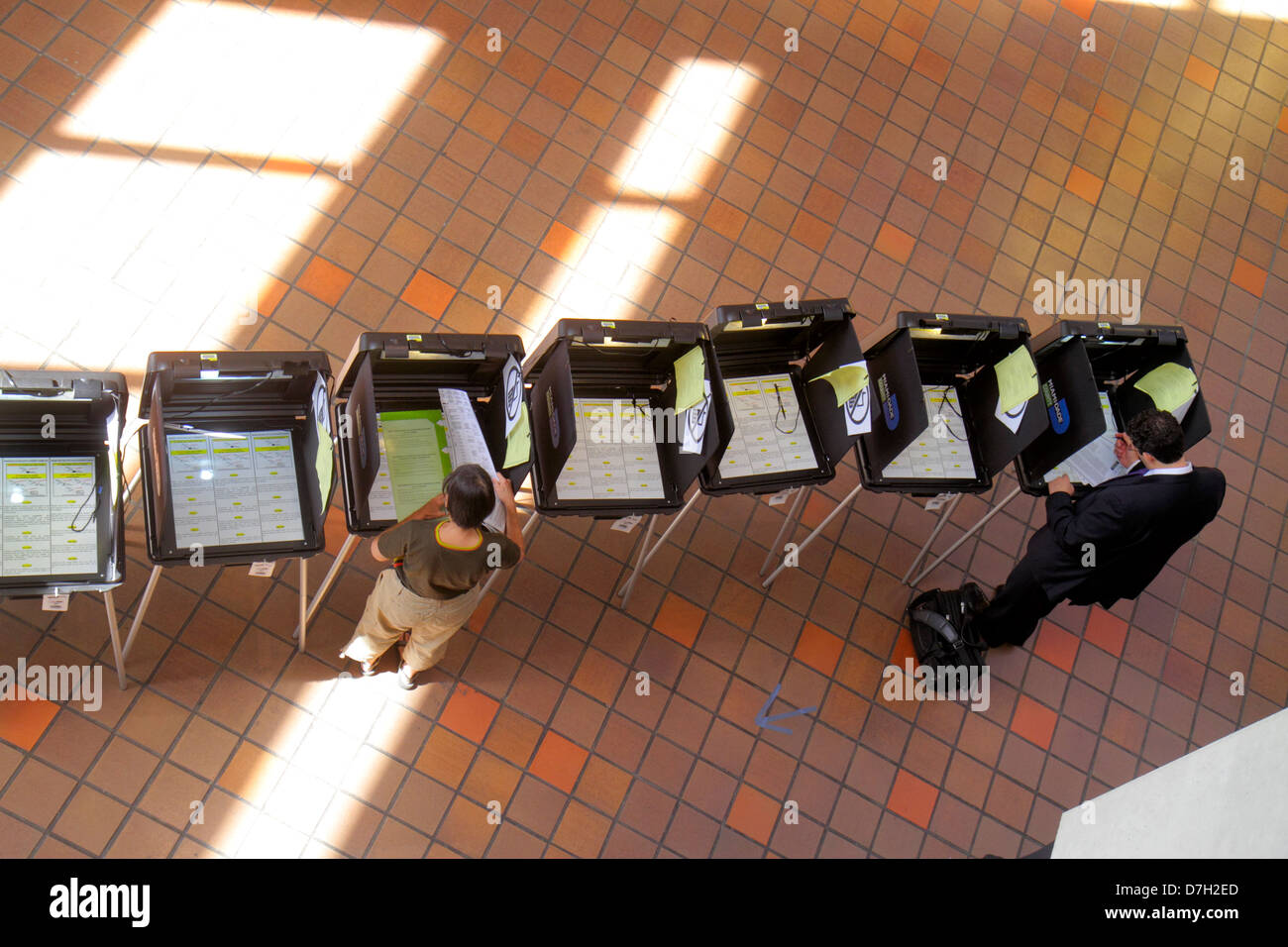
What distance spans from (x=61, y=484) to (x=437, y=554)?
1.44 metres

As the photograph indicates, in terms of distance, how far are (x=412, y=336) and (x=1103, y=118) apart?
547 cm

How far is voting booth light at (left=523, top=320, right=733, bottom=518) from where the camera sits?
4.05 m

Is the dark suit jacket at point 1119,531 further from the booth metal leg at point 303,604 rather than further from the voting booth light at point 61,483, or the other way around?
the voting booth light at point 61,483

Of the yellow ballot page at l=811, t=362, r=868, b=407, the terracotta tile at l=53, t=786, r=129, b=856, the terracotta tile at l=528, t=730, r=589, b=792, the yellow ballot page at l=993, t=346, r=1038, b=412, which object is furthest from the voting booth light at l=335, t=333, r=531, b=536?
the yellow ballot page at l=993, t=346, r=1038, b=412

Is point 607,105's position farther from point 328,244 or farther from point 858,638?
point 858,638

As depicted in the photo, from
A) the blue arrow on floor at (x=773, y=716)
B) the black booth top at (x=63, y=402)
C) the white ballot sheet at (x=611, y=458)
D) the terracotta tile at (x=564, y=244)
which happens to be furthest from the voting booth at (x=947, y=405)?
the black booth top at (x=63, y=402)

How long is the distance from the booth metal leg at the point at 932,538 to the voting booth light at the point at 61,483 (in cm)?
354

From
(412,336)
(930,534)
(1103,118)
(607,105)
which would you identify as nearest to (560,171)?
(607,105)

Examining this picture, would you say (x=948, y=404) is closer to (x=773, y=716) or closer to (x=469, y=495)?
(x=773, y=716)

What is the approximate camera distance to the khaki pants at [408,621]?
152 inches

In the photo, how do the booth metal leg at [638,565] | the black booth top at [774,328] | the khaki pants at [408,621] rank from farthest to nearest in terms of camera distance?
Result: the booth metal leg at [638,565] < the black booth top at [774,328] < the khaki pants at [408,621]

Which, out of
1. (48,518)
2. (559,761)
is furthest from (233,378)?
Result: (559,761)

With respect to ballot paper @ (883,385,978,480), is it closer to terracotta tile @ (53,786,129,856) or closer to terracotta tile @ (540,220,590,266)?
terracotta tile @ (540,220,590,266)

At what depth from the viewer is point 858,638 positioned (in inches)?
201
